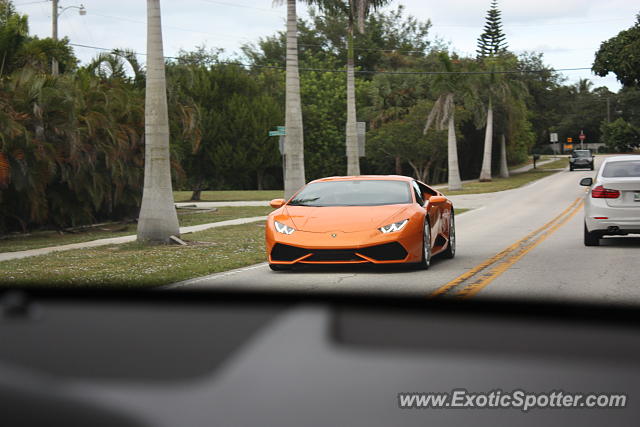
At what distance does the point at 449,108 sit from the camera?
4800 centimetres

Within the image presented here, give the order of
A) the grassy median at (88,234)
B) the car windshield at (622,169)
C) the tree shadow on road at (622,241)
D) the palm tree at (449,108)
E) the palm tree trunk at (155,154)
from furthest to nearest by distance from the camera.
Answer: the palm tree at (449,108), the grassy median at (88,234), the palm tree trunk at (155,154), the tree shadow on road at (622,241), the car windshield at (622,169)

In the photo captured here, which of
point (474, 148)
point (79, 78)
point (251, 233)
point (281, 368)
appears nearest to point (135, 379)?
point (281, 368)

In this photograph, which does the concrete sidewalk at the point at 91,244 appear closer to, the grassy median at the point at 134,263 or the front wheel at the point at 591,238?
the grassy median at the point at 134,263

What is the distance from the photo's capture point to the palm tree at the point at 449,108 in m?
47.3

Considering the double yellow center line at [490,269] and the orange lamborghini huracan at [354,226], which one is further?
the orange lamborghini huracan at [354,226]

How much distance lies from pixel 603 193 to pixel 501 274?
172 inches

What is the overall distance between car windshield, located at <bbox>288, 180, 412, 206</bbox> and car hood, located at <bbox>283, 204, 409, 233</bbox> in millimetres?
251

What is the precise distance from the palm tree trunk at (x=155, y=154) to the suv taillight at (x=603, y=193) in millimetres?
8141

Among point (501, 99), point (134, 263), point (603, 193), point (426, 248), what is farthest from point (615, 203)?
point (501, 99)

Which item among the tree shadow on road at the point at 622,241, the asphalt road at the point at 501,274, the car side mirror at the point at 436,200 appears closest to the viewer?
the asphalt road at the point at 501,274

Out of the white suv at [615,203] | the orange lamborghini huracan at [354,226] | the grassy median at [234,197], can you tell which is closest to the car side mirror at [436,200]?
the orange lamborghini huracan at [354,226]

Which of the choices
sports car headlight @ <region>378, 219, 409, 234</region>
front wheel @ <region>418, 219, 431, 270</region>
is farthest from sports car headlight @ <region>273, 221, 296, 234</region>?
front wheel @ <region>418, 219, 431, 270</region>

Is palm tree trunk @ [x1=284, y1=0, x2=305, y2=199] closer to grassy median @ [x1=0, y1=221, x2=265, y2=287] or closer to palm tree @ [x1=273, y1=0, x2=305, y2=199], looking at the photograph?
palm tree @ [x1=273, y1=0, x2=305, y2=199]

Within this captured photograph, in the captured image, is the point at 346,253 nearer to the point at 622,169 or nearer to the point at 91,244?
the point at 622,169
